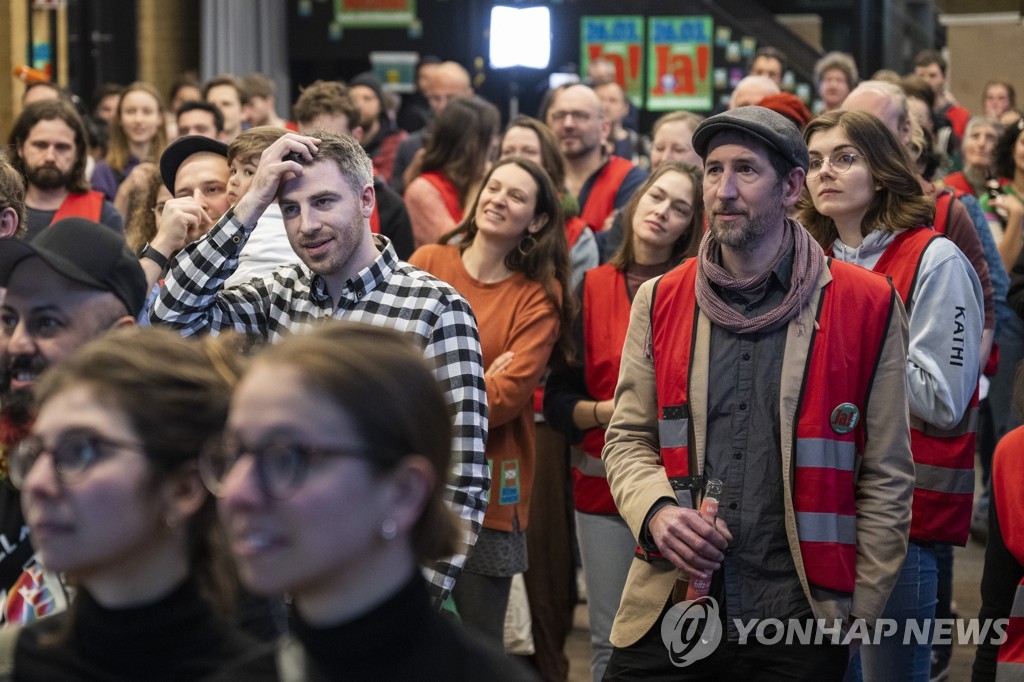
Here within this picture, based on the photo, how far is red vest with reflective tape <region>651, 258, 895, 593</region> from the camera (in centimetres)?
307

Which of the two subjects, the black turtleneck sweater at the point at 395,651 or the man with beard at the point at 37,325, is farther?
the man with beard at the point at 37,325

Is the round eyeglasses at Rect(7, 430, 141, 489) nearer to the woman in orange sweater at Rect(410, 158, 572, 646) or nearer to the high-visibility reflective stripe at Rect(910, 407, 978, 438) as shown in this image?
the woman in orange sweater at Rect(410, 158, 572, 646)

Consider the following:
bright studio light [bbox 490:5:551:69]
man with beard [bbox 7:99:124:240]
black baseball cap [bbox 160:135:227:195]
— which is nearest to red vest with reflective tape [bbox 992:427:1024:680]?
black baseball cap [bbox 160:135:227:195]

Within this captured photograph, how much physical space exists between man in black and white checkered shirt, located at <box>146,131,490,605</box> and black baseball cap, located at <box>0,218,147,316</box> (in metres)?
1.04

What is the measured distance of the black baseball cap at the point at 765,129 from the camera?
323cm

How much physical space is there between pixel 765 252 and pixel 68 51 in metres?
10.6

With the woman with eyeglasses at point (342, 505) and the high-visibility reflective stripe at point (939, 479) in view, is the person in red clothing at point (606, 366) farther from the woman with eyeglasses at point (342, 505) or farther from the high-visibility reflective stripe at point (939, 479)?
the woman with eyeglasses at point (342, 505)

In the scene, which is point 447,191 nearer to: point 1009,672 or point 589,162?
point 589,162

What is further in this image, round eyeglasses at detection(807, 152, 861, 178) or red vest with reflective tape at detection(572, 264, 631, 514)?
red vest with reflective tape at detection(572, 264, 631, 514)

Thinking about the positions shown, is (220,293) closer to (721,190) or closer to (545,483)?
(721,190)

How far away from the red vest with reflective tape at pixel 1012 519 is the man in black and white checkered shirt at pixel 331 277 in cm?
122

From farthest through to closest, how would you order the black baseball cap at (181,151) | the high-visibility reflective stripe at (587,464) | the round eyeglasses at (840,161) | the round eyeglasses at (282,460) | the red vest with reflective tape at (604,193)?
the red vest with reflective tape at (604,193)
the high-visibility reflective stripe at (587,464)
the black baseball cap at (181,151)
the round eyeglasses at (840,161)
the round eyeglasses at (282,460)

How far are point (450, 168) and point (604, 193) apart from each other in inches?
30.3

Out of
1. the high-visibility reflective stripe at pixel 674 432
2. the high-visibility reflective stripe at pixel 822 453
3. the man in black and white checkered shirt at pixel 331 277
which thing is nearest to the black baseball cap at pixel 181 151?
the man in black and white checkered shirt at pixel 331 277
